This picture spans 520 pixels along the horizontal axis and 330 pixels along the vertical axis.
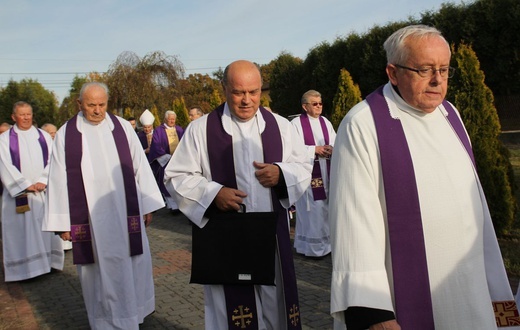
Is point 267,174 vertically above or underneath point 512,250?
above

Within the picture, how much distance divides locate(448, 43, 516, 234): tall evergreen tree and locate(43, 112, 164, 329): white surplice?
Result: 4915 mm

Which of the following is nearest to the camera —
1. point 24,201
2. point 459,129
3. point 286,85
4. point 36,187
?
point 459,129

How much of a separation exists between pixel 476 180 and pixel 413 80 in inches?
23.4

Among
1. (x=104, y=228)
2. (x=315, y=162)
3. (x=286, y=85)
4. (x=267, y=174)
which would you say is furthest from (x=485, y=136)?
(x=286, y=85)

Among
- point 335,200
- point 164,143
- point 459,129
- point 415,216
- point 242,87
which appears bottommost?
point 415,216

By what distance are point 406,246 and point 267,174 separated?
138 cm

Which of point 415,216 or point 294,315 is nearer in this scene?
point 415,216

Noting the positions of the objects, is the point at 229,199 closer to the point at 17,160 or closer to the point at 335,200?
the point at 335,200

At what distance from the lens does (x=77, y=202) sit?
16.1 ft

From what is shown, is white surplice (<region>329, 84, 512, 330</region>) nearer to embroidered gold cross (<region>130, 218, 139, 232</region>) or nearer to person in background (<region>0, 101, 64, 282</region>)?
embroidered gold cross (<region>130, 218, 139, 232</region>)

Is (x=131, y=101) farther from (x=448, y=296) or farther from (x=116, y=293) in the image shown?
(x=448, y=296)

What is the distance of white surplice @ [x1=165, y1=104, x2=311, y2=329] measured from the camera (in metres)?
3.51

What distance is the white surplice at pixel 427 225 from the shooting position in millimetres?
2250

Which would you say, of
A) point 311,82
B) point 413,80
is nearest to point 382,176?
point 413,80
